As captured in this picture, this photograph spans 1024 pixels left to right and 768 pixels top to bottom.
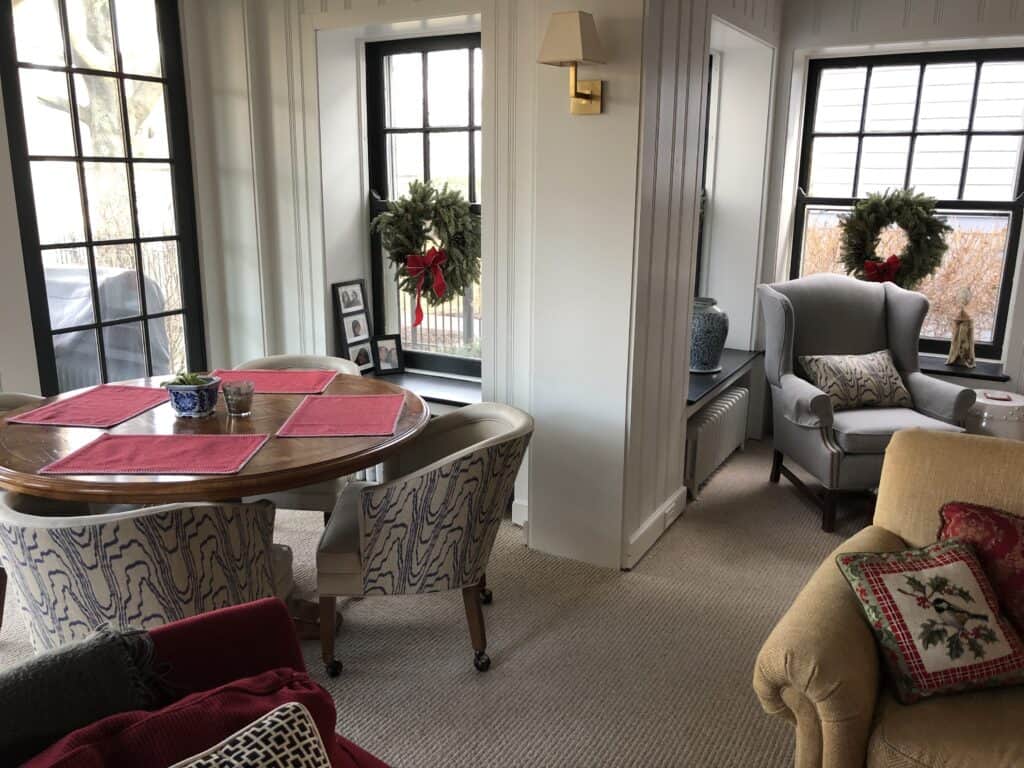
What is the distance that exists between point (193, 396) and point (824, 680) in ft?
6.29

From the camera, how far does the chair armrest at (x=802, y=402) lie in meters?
3.59

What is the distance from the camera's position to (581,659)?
2.64m

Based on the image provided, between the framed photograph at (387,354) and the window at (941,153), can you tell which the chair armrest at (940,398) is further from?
the framed photograph at (387,354)

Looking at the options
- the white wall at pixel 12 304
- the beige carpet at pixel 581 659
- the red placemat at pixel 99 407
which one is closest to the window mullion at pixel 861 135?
the beige carpet at pixel 581 659

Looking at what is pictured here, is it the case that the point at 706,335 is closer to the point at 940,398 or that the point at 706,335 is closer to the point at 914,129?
the point at 940,398

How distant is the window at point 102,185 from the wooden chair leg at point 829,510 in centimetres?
300

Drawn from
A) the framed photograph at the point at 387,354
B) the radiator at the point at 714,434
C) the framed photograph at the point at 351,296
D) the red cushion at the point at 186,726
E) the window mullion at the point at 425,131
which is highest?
the window mullion at the point at 425,131

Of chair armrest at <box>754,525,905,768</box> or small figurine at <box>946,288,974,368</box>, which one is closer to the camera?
chair armrest at <box>754,525,905,768</box>

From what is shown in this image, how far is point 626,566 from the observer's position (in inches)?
127

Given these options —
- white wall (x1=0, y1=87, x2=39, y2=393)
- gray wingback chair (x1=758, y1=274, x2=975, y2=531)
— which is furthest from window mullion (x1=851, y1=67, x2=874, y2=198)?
white wall (x1=0, y1=87, x2=39, y2=393)

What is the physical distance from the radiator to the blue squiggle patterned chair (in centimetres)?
229

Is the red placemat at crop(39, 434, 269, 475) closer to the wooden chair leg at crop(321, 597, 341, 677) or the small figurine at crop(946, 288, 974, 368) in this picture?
the wooden chair leg at crop(321, 597, 341, 677)

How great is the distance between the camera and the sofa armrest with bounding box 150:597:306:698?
4.29ft

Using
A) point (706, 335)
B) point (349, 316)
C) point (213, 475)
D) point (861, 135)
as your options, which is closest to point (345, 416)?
point (213, 475)
